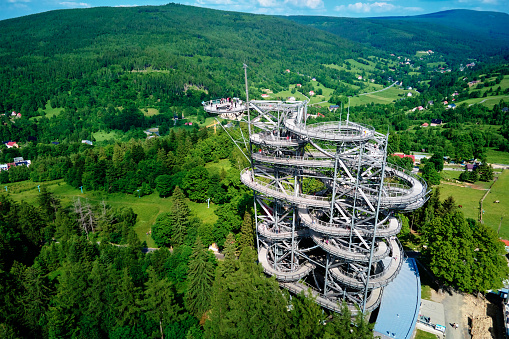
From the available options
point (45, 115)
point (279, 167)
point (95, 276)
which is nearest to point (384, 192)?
point (279, 167)

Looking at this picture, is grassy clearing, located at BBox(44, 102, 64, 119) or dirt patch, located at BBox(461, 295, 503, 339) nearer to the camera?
dirt patch, located at BBox(461, 295, 503, 339)

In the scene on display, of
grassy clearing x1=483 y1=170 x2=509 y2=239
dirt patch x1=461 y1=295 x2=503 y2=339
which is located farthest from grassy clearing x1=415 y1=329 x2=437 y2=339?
grassy clearing x1=483 y1=170 x2=509 y2=239

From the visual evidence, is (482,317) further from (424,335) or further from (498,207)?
(498,207)

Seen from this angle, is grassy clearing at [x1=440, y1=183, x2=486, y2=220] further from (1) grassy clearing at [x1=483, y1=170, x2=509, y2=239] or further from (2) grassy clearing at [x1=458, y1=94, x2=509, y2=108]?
(2) grassy clearing at [x1=458, y1=94, x2=509, y2=108]

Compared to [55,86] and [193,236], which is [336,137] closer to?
[193,236]

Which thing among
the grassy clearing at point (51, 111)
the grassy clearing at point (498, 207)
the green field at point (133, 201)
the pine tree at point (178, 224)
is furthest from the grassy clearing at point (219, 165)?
the grassy clearing at point (51, 111)

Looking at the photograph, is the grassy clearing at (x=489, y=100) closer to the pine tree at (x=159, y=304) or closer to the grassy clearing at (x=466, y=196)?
the grassy clearing at (x=466, y=196)
